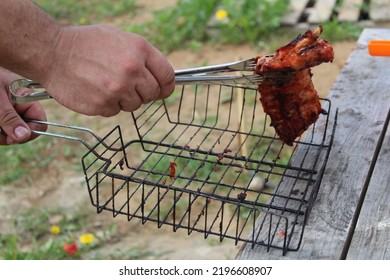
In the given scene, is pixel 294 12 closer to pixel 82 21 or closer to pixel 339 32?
pixel 339 32

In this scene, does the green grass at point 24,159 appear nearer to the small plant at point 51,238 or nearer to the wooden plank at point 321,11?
the small plant at point 51,238

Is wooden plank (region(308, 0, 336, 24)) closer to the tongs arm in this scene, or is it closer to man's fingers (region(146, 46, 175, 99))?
the tongs arm

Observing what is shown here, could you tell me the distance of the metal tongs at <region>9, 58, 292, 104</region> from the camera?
5.42 ft

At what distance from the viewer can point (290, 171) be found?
1.85 metres

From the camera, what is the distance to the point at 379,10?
16.5 ft

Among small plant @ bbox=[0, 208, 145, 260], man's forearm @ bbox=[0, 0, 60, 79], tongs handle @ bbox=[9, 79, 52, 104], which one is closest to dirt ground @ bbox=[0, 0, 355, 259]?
small plant @ bbox=[0, 208, 145, 260]

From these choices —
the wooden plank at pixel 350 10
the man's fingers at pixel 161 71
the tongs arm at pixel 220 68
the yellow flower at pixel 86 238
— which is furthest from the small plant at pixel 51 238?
the wooden plank at pixel 350 10

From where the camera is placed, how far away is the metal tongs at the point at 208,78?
5.42 feet

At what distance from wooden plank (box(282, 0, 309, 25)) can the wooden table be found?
256 centimetres

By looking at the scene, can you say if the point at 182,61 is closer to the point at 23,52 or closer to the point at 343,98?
the point at 343,98

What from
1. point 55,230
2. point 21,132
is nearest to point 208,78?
point 21,132

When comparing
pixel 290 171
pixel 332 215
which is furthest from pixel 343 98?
pixel 332 215

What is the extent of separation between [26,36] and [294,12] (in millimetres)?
3891

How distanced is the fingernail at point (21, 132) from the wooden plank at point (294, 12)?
3.47 metres
